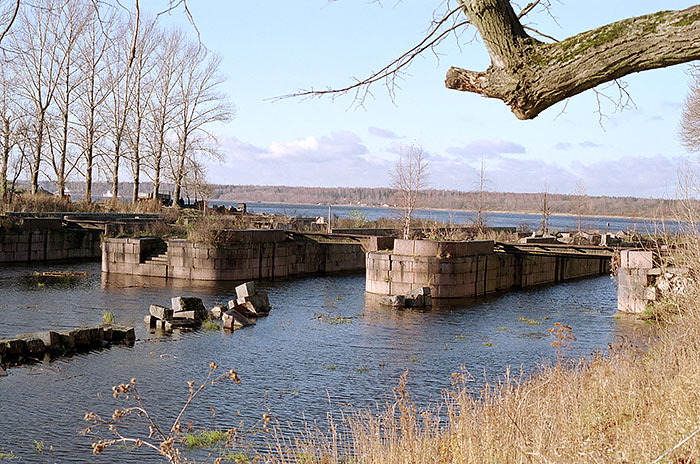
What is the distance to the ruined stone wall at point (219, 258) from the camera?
2703 cm

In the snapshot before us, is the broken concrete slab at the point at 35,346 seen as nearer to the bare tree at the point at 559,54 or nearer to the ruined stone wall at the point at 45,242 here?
the bare tree at the point at 559,54

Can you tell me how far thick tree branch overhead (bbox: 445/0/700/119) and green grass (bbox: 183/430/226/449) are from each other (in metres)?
6.04

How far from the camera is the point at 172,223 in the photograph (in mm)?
35906

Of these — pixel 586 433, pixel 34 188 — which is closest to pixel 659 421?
pixel 586 433

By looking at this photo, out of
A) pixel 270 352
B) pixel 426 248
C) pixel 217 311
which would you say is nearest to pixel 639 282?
pixel 426 248

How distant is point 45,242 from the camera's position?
106 ft

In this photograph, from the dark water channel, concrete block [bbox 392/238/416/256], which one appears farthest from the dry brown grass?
concrete block [bbox 392/238/416/256]

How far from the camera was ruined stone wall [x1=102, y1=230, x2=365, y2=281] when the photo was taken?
2703 cm

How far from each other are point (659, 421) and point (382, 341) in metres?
11.0

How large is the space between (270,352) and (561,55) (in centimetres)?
1171

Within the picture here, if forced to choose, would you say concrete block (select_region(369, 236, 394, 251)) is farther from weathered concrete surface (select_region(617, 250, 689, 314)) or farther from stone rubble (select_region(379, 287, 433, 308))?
weathered concrete surface (select_region(617, 250, 689, 314))

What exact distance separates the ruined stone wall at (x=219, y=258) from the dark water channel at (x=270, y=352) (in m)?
1.22

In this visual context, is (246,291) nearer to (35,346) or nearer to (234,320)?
(234,320)

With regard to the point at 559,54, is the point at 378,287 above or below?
below
